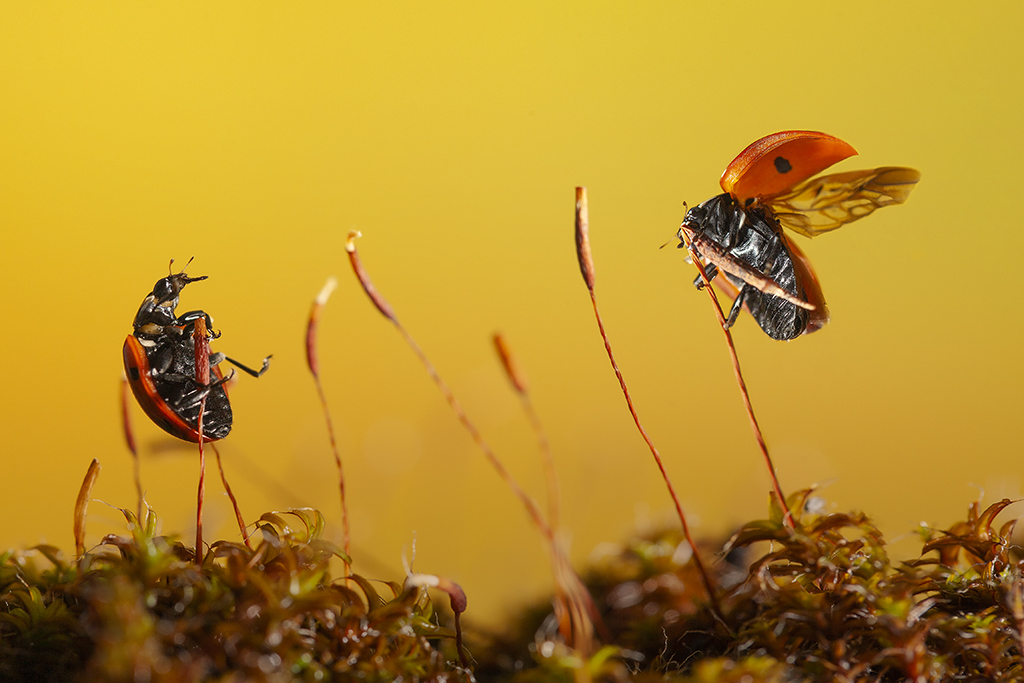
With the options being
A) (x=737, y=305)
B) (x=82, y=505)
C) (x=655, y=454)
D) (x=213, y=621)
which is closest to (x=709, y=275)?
(x=737, y=305)

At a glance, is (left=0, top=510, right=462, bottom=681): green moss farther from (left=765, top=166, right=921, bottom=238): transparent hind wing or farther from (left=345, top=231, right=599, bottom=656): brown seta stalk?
(left=765, top=166, right=921, bottom=238): transparent hind wing

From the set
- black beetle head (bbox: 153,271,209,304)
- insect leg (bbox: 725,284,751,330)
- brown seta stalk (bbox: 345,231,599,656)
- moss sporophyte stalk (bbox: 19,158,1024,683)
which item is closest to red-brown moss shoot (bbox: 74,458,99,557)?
moss sporophyte stalk (bbox: 19,158,1024,683)

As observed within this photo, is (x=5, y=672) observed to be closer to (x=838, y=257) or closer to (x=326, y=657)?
(x=326, y=657)

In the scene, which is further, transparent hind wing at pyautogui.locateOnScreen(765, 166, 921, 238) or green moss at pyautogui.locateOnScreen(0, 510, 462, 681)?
transparent hind wing at pyautogui.locateOnScreen(765, 166, 921, 238)

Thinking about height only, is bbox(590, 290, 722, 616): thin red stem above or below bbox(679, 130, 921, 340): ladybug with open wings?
below

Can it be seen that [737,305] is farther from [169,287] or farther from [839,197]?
[169,287]

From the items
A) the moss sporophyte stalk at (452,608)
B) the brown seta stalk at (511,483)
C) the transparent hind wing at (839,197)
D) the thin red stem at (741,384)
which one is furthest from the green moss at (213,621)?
the transparent hind wing at (839,197)
